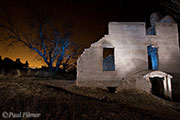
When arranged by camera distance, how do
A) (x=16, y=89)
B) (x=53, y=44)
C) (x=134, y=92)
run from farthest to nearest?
(x=53, y=44)
(x=134, y=92)
(x=16, y=89)

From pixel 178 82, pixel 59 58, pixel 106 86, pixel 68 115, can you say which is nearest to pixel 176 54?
pixel 178 82

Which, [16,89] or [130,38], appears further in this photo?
[130,38]

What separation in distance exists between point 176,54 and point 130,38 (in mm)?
4460

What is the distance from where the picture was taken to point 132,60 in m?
10.7

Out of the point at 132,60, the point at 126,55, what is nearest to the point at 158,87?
the point at 132,60

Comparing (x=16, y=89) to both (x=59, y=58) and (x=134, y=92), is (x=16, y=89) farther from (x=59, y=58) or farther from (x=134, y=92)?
(x=59, y=58)

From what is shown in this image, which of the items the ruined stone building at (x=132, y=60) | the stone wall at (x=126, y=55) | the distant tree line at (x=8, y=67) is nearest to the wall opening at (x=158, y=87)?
the ruined stone building at (x=132, y=60)

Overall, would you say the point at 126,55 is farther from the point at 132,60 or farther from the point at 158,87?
the point at 158,87

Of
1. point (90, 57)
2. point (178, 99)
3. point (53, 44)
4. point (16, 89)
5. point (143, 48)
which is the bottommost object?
point (178, 99)

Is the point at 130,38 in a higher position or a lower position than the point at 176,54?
higher

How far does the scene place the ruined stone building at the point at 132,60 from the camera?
10.2m

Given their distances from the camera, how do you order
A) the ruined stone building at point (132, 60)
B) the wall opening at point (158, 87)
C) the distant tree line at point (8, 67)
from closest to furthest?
the ruined stone building at point (132, 60) → the wall opening at point (158, 87) → the distant tree line at point (8, 67)

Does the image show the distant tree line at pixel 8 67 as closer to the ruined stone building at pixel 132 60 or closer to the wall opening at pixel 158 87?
the ruined stone building at pixel 132 60

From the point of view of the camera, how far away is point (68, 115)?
5.14m
